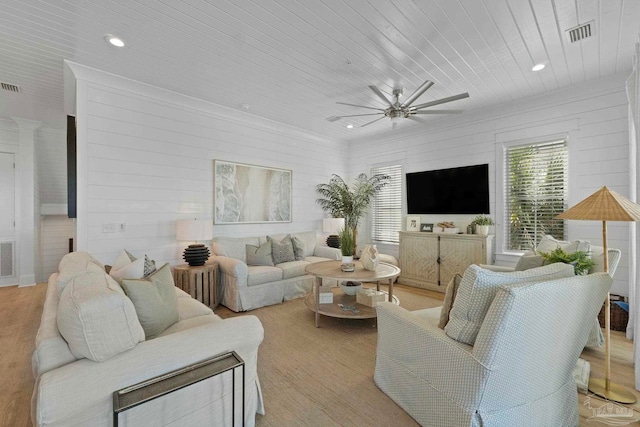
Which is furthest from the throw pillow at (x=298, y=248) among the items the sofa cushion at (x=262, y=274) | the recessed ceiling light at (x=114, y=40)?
the recessed ceiling light at (x=114, y=40)

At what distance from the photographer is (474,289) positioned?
4.90ft

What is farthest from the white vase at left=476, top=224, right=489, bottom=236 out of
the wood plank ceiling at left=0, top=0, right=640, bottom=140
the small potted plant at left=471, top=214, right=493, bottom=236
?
the wood plank ceiling at left=0, top=0, right=640, bottom=140

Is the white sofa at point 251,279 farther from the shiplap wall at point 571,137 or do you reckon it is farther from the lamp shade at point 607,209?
the lamp shade at point 607,209

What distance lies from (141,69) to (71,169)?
4.68ft

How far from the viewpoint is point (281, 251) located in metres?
4.57

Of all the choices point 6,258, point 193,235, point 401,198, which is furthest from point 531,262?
point 6,258

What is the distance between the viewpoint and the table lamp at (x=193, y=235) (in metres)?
3.67

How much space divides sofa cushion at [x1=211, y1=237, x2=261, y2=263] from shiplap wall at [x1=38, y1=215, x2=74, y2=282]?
3.79m

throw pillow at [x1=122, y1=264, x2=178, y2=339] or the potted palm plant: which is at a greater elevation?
the potted palm plant

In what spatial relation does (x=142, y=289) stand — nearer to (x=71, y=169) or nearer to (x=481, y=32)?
(x=71, y=169)

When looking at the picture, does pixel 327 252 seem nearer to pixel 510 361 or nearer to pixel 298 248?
pixel 298 248

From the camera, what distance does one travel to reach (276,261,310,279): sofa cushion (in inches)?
167

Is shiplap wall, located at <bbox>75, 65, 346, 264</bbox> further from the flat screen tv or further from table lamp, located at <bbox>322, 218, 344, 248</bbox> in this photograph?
the flat screen tv

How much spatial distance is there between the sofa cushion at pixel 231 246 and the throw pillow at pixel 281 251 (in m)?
0.36
